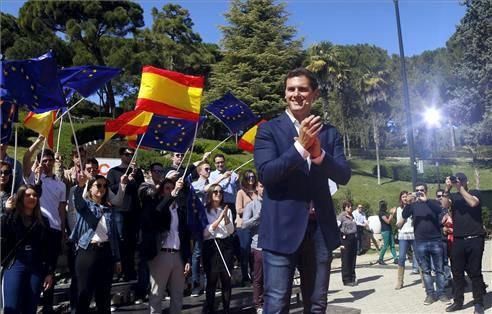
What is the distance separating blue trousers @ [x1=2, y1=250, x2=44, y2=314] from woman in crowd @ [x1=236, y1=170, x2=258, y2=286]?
3.73 meters

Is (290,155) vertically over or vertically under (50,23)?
under

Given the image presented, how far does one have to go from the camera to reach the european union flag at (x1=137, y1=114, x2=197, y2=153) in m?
7.75

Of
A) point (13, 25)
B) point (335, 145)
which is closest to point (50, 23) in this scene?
point (13, 25)

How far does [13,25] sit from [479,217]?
36323 mm

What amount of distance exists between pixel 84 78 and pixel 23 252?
3035 mm

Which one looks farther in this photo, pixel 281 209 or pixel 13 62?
pixel 13 62

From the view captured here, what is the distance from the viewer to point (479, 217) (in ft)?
27.0

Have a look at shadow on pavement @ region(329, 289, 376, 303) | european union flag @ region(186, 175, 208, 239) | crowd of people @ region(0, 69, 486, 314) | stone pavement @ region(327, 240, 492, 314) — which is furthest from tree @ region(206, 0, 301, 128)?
european union flag @ region(186, 175, 208, 239)

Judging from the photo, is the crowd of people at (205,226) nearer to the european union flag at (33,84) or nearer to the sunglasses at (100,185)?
the sunglasses at (100,185)

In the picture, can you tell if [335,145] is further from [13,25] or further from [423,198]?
[13,25]

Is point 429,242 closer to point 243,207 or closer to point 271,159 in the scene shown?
point 243,207

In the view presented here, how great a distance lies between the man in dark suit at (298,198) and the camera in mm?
2586

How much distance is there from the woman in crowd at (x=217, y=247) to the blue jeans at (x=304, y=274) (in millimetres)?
4648

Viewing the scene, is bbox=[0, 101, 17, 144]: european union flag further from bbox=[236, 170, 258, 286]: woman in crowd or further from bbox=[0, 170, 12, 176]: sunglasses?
bbox=[236, 170, 258, 286]: woman in crowd
